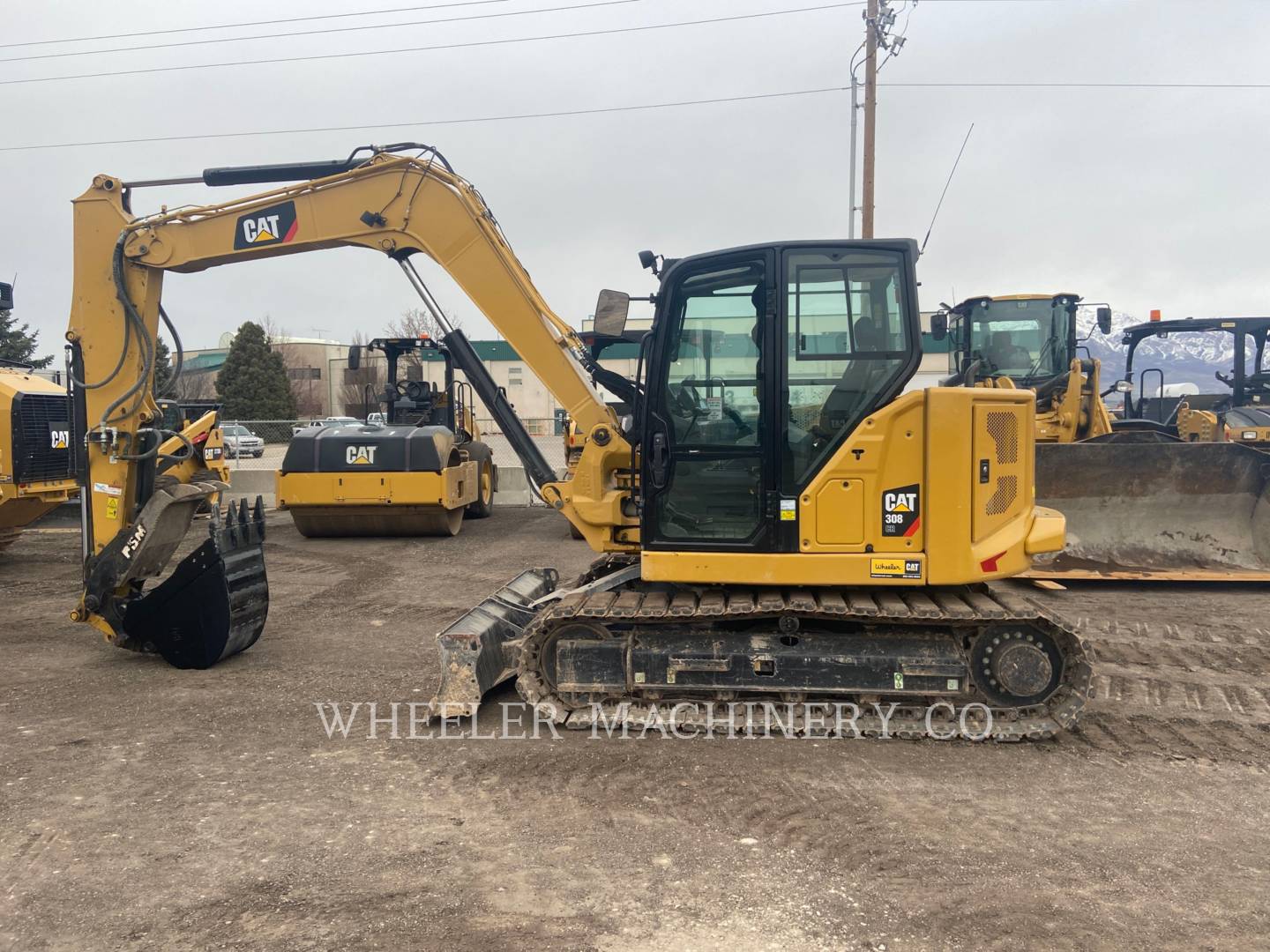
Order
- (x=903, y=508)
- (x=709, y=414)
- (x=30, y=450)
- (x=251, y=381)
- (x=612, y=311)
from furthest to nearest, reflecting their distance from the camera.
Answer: (x=251, y=381), (x=30, y=450), (x=612, y=311), (x=709, y=414), (x=903, y=508)

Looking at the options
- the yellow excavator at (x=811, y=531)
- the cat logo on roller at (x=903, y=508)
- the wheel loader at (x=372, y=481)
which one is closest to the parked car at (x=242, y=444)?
the wheel loader at (x=372, y=481)

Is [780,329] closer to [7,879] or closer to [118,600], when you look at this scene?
[7,879]

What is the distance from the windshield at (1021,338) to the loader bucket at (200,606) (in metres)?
9.53

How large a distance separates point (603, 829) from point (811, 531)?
75.7 inches

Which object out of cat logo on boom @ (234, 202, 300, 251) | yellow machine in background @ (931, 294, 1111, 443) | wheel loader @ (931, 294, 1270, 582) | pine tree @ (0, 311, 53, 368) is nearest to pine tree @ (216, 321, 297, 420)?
pine tree @ (0, 311, 53, 368)

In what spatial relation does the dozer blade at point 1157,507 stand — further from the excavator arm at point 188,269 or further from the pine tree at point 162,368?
the pine tree at point 162,368

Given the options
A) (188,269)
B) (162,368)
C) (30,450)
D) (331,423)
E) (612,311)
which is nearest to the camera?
(612,311)

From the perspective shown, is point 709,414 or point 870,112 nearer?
point 709,414

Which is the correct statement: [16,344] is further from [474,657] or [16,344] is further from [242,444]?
[474,657]

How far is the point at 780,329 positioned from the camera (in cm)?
491

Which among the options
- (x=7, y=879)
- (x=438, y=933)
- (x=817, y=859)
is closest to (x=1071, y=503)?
(x=817, y=859)

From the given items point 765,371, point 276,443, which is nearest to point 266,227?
point 765,371

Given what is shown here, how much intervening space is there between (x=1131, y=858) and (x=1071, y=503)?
6.29 metres

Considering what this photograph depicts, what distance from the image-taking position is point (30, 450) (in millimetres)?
10156
